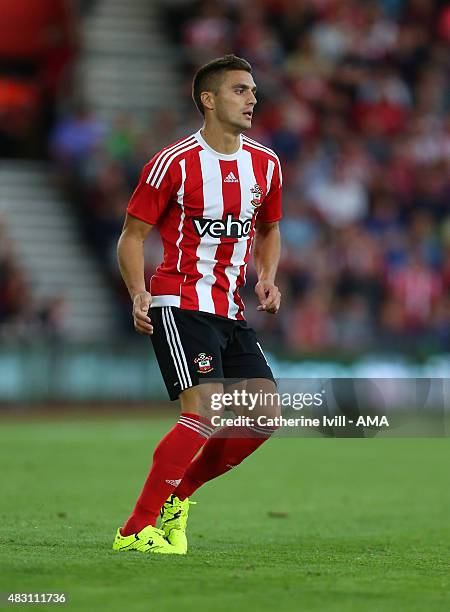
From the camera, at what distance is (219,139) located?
7105 mm

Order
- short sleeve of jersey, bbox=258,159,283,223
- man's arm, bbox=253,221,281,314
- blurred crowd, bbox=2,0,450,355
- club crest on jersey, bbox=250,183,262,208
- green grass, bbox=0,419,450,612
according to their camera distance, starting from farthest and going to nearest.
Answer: blurred crowd, bbox=2,0,450,355 → man's arm, bbox=253,221,281,314 → short sleeve of jersey, bbox=258,159,283,223 → club crest on jersey, bbox=250,183,262,208 → green grass, bbox=0,419,450,612

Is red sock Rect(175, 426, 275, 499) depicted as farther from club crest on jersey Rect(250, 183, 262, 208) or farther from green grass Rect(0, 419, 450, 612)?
club crest on jersey Rect(250, 183, 262, 208)

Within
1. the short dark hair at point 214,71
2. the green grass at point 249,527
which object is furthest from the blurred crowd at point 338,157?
the short dark hair at point 214,71

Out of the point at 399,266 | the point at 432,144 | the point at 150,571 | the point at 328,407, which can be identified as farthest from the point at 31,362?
the point at 150,571

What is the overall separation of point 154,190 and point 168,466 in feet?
4.37

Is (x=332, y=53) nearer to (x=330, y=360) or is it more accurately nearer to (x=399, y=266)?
(x=399, y=266)

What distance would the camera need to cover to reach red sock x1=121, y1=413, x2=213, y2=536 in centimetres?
675

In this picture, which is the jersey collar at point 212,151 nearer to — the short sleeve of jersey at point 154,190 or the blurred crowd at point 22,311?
the short sleeve of jersey at point 154,190

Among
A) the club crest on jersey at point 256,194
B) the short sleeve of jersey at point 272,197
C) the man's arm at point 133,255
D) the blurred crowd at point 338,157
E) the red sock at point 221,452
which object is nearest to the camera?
the man's arm at point 133,255

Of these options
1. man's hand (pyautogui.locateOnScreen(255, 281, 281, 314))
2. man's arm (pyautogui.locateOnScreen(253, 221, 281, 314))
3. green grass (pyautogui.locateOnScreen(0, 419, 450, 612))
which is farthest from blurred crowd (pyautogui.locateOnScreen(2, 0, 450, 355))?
man's hand (pyautogui.locateOnScreen(255, 281, 281, 314))

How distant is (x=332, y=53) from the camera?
21.3m

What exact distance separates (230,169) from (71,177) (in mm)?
14153

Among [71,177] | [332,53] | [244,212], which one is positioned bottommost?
[244,212]

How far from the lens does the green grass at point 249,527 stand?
5504 mm
